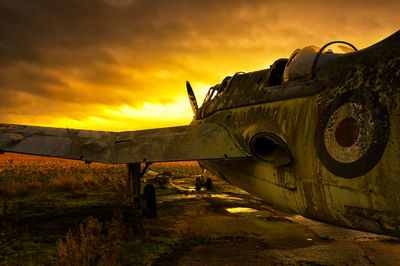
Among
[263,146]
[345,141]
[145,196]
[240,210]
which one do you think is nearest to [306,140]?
[345,141]

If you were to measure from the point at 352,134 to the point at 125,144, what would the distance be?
19.6 feet

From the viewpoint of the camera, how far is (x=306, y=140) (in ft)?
13.1

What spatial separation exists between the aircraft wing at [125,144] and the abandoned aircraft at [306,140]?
0.03 meters

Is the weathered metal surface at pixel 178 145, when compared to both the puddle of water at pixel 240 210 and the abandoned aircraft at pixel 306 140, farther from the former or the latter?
the puddle of water at pixel 240 210

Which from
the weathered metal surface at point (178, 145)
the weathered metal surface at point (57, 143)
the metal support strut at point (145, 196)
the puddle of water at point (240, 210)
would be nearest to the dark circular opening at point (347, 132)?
the weathered metal surface at point (178, 145)

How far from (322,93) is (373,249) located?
4579mm

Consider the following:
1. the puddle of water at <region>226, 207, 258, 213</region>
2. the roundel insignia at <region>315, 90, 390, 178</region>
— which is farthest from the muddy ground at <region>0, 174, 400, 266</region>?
the roundel insignia at <region>315, 90, 390, 178</region>

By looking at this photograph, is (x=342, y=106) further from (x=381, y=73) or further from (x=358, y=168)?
(x=358, y=168)

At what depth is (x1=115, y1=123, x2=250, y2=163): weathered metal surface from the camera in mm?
6307

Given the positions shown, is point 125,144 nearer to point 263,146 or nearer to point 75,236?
point 75,236

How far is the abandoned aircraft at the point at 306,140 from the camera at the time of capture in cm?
296

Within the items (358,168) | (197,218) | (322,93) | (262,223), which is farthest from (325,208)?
(197,218)

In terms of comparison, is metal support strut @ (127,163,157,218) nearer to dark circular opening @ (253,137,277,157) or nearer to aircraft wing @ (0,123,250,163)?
aircraft wing @ (0,123,250,163)

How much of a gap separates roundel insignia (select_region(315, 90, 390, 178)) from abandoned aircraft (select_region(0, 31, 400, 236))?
1 centimetres
